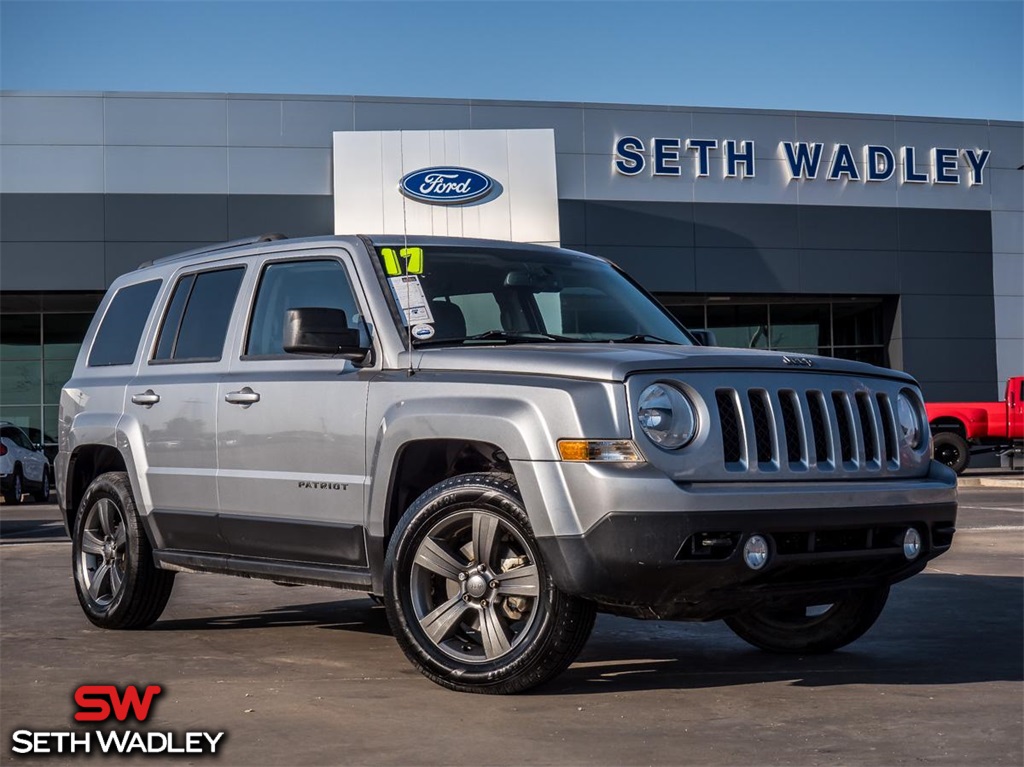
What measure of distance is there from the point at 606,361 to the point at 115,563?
368cm

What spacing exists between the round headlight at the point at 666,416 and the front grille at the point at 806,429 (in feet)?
0.44

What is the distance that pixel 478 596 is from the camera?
5488 millimetres

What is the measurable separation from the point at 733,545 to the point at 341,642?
270 cm

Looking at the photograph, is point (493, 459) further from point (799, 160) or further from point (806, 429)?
point (799, 160)

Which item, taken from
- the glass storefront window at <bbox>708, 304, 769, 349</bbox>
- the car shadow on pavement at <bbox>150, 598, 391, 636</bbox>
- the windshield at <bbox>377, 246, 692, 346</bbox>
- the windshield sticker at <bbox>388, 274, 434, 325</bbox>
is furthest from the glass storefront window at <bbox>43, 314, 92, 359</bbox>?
the windshield sticker at <bbox>388, 274, 434, 325</bbox>

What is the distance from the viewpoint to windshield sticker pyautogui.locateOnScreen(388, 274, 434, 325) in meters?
6.12

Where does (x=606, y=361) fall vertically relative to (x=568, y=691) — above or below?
above

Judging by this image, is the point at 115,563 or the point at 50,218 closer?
the point at 115,563

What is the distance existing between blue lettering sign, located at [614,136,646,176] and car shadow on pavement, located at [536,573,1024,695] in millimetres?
25920

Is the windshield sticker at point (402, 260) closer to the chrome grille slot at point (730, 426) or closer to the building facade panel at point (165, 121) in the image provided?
the chrome grille slot at point (730, 426)

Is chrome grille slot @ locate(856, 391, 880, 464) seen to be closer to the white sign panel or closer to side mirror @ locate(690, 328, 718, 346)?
side mirror @ locate(690, 328, 718, 346)

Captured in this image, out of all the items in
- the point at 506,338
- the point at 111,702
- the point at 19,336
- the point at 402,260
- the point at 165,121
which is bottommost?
the point at 111,702

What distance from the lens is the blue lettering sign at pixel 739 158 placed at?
34.2m
